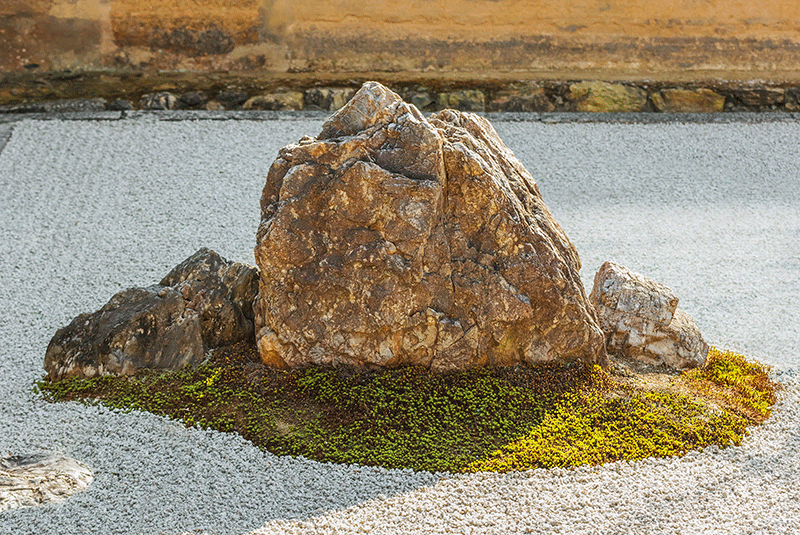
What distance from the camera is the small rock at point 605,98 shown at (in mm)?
9805

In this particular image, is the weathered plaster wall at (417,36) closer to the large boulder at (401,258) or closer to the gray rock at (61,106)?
the gray rock at (61,106)

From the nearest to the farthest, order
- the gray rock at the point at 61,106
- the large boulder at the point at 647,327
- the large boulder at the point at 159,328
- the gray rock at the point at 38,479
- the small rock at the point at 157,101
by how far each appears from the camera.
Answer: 1. the gray rock at the point at 38,479
2. the large boulder at the point at 159,328
3. the large boulder at the point at 647,327
4. the gray rock at the point at 61,106
5. the small rock at the point at 157,101

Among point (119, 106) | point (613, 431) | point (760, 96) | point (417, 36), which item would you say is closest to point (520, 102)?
point (417, 36)

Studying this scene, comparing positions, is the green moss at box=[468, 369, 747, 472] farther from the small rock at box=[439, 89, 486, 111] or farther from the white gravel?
the small rock at box=[439, 89, 486, 111]

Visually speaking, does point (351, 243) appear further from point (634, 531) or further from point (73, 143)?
point (73, 143)

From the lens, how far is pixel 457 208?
14.4 ft

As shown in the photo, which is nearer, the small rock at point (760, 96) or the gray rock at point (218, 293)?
the gray rock at point (218, 293)

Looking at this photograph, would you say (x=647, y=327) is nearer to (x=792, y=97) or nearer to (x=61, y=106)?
(x=792, y=97)

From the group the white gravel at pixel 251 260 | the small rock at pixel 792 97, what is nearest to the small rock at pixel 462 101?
the white gravel at pixel 251 260

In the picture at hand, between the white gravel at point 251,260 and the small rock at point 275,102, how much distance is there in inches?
28.3

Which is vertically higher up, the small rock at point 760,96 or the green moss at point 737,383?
the small rock at point 760,96

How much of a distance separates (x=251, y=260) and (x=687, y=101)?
684 centimetres

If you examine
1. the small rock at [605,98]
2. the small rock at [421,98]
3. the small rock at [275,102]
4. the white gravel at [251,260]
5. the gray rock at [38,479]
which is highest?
the small rock at [605,98]

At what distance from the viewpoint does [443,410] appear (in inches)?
165
